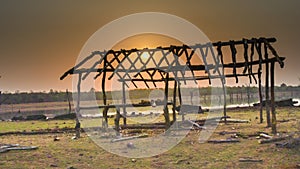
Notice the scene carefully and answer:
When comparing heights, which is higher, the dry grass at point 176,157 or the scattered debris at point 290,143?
the scattered debris at point 290,143

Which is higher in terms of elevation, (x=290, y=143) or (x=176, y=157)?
(x=290, y=143)

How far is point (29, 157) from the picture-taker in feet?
53.3

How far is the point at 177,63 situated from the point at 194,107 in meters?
19.3

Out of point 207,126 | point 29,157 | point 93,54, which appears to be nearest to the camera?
point 29,157

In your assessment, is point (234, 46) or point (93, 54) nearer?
point (234, 46)

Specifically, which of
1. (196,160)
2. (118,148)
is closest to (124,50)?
(118,148)

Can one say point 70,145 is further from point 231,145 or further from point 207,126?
point 207,126

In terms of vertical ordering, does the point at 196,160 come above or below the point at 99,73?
below

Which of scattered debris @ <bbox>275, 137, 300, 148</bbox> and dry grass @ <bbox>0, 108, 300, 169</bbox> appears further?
scattered debris @ <bbox>275, 137, 300, 148</bbox>

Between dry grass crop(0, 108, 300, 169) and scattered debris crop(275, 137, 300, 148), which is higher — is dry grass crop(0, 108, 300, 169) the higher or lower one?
the lower one

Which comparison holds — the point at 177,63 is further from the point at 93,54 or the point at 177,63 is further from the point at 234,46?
the point at 93,54

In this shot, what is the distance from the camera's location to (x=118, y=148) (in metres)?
17.7

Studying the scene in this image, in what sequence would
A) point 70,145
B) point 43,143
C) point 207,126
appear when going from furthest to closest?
point 207,126 → point 43,143 → point 70,145

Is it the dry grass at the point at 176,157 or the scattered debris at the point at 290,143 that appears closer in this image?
the dry grass at the point at 176,157
